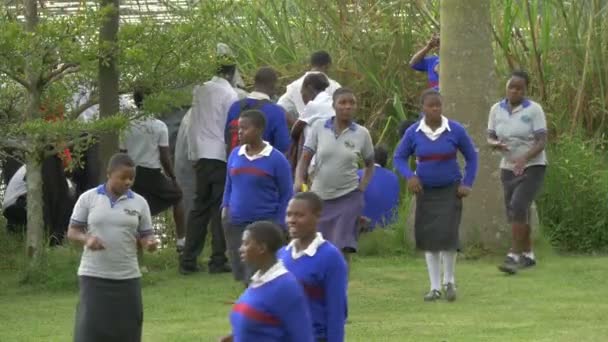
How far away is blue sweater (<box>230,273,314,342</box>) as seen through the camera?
6328 mm

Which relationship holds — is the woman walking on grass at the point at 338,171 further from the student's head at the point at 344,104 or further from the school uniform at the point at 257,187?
the school uniform at the point at 257,187

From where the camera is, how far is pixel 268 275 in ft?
21.0

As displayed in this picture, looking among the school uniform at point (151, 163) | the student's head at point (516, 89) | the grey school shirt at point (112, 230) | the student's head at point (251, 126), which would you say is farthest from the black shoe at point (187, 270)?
the grey school shirt at point (112, 230)

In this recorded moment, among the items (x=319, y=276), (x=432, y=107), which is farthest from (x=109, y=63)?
(x=319, y=276)

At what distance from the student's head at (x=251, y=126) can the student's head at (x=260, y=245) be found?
3601 millimetres

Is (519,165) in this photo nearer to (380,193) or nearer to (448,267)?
(380,193)

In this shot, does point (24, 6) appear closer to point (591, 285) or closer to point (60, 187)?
point (60, 187)

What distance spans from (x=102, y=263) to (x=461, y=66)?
5964 millimetres

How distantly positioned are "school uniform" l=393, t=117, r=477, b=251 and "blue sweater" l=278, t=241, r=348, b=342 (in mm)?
4419

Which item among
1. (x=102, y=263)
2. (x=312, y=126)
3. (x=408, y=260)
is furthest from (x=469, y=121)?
(x=102, y=263)

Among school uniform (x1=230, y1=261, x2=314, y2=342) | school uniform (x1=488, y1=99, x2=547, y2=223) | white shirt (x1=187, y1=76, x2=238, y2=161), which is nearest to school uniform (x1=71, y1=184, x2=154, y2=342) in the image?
school uniform (x1=230, y1=261, x2=314, y2=342)

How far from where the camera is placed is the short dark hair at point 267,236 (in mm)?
6523

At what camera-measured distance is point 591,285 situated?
40.3ft

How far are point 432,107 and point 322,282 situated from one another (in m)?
4.49
